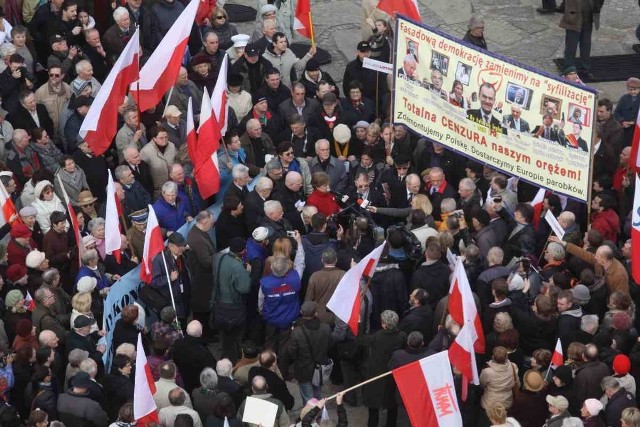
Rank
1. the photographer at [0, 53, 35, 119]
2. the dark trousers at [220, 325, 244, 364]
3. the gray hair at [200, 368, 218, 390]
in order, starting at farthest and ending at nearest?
1. the photographer at [0, 53, 35, 119]
2. the dark trousers at [220, 325, 244, 364]
3. the gray hair at [200, 368, 218, 390]

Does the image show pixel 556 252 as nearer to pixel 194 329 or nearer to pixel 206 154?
pixel 194 329

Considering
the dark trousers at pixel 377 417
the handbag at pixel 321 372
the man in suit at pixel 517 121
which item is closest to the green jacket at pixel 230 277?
the handbag at pixel 321 372

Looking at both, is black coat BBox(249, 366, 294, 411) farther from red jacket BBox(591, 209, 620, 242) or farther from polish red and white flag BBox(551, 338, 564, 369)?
red jacket BBox(591, 209, 620, 242)

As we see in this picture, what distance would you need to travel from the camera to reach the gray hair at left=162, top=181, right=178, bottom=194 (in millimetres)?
16188

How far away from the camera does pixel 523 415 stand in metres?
13.9

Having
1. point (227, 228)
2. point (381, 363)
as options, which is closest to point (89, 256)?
point (227, 228)

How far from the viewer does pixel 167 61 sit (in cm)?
1680

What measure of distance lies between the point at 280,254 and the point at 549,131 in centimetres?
335

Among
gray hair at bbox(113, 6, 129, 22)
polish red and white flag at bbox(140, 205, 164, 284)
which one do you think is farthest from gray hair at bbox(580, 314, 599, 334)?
gray hair at bbox(113, 6, 129, 22)

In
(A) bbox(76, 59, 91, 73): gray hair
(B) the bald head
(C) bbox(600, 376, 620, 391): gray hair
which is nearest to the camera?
(C) bbox(600, 376, 620, 391): gray hair

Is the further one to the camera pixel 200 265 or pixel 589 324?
pixel 200 265

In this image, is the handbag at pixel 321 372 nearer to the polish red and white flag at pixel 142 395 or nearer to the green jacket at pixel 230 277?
the green jacket at pixel 230 277

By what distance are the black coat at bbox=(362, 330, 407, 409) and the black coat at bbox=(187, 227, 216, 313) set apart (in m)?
2.08

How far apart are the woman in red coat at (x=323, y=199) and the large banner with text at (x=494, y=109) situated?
137 centimetres
